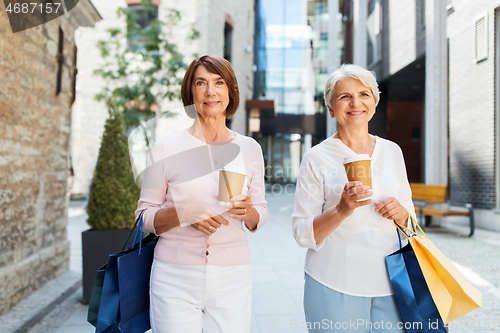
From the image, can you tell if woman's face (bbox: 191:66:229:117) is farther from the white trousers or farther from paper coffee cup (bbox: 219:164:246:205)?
the white trousers

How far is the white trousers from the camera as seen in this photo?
1.37 m

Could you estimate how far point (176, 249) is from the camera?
144cm

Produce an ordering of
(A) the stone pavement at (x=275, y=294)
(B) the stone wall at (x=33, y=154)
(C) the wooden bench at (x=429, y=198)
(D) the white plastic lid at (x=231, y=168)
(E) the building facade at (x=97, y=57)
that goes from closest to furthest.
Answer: (D) the white plastic lid at (x=231, y=168) → (A) the stone pavement at (x=275, y=294) → (B) the stone wall at (x=33, y=154) → (C) the wooden bench at (x=429, y=198) → (E) the building facade at (x=97, y=57)

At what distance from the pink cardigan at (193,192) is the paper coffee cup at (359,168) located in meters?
0.39

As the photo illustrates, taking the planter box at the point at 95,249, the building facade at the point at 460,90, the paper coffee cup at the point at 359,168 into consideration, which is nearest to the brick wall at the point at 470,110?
the building facade at the point at 460,90

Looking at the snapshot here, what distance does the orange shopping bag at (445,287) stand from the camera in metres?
1.30


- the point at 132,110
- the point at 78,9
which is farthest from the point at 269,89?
the point at 78,9

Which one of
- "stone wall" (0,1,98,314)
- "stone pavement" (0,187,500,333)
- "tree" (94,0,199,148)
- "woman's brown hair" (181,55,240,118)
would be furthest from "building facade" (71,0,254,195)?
"woman's brown hair" (181,55,240,118)

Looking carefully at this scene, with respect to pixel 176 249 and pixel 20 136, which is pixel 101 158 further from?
pixel 176 249

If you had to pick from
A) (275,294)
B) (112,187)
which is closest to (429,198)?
(275,294)

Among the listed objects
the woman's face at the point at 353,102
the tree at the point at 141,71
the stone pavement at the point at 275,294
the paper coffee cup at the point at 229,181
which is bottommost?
the stone pavement at the point at 275,294

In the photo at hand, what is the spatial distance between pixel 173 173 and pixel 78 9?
4290 millimetres

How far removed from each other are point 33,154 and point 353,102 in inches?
145

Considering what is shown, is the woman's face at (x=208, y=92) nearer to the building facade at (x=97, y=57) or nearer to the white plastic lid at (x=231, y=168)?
the white plastic lid at (x=231, y=168)
